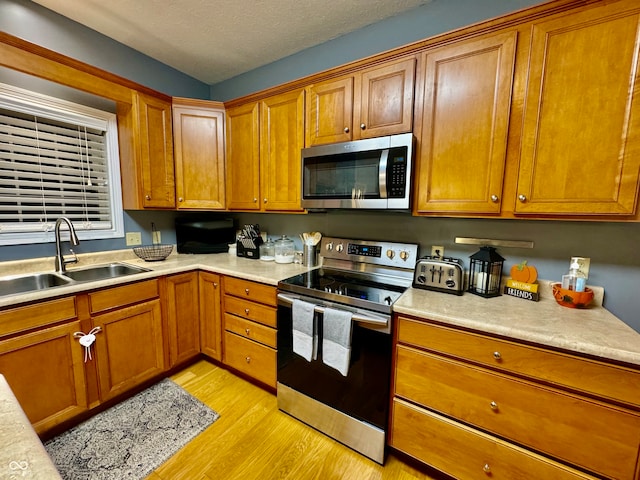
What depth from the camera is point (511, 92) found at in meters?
1.29

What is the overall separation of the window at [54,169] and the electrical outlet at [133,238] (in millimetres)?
55

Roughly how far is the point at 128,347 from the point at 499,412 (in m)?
2.15

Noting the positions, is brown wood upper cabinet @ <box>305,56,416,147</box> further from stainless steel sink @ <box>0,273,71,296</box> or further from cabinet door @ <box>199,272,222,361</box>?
stainless steel sink @ <box>0,273,71,296</box>

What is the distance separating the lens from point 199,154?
91.8 inches

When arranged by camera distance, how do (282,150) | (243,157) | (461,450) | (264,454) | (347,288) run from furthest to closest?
(243,157) < (282,150) < (347,288) < (264,454) < (461,450)

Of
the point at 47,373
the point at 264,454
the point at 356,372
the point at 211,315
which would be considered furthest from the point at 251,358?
the point at 47,373

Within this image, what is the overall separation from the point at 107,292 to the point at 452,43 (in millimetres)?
2420

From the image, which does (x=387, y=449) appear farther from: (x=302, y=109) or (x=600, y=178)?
(x=302, y=109)

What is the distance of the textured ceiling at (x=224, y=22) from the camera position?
174cm

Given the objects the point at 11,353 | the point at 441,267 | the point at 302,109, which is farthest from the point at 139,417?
the point at 302,109

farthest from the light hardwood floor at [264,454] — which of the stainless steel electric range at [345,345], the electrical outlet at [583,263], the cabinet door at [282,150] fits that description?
the cabinet door at [282,150]

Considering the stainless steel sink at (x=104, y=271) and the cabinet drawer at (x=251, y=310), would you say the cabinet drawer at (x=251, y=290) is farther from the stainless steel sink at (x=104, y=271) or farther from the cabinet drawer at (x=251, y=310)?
the stainless steel sink at (x=104, y=271)

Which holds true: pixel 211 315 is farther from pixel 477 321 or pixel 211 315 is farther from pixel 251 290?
pixel 477 321

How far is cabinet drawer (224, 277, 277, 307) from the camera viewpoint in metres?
1.79
